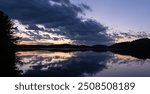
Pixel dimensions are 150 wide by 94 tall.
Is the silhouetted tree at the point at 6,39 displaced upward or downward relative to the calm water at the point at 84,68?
upward

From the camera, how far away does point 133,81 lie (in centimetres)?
1555

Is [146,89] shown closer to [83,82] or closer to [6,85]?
[83,82]

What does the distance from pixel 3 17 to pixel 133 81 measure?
119 feet

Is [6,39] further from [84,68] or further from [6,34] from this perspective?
[84,68]

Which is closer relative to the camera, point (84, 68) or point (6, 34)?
point (84, 68)

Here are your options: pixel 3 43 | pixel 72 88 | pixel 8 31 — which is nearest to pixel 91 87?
pixel 72 88

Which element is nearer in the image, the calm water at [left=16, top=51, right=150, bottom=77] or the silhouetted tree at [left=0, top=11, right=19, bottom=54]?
the calm water at [left=16, top=51, right=150, bottom=77]

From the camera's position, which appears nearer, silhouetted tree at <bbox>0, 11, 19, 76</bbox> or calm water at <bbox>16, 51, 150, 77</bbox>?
calm water at <bbox>16, 51, 150, 77</bbox>

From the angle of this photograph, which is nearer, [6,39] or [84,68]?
[84,68]

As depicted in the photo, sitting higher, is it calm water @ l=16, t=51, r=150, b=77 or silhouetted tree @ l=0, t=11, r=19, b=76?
silhouetted tree @ l=0, t=11, r=19, b=76

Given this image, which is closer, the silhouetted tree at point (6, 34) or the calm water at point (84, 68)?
the calm water at point (84, 68)

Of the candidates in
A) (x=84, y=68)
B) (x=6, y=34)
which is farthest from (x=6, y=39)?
(x=84, y=68)

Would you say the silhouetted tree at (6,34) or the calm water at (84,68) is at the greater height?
the silhouetted tree at (6,34)

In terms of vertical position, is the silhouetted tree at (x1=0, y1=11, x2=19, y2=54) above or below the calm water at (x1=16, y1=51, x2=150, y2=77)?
above
